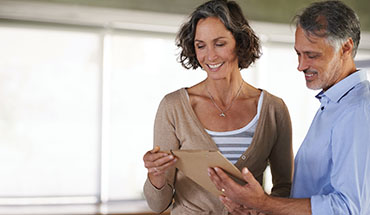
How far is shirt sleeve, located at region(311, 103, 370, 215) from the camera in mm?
1227

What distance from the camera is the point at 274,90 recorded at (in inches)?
185

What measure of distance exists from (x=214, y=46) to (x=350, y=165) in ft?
2.36

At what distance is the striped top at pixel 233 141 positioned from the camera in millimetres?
1752

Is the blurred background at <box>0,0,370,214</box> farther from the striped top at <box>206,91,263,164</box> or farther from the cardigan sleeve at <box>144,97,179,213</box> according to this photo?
the striped top at <box>206,91,263,164</box>

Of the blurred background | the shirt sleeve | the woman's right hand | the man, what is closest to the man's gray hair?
the man

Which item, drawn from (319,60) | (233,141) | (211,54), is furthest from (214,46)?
(319,60)

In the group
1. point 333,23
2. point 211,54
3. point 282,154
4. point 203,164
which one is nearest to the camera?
point 333,23

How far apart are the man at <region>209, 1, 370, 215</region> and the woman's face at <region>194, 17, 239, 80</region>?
39 cm

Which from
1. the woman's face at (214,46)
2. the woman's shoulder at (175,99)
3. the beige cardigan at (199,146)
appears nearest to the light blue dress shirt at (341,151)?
the beige cardigan at (199,146)

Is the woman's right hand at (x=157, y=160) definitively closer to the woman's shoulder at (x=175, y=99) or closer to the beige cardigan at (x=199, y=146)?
the beige cardigan at (x=199, y=146)

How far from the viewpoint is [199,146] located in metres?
1.74

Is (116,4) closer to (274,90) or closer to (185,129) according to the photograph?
(274,90)

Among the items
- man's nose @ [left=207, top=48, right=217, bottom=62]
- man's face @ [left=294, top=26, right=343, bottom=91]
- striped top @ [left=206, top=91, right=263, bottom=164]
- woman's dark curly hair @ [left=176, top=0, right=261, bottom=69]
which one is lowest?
striped top @ [left=206, top=91, right=263, bottom=164]

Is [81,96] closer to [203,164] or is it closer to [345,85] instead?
[203,164]
